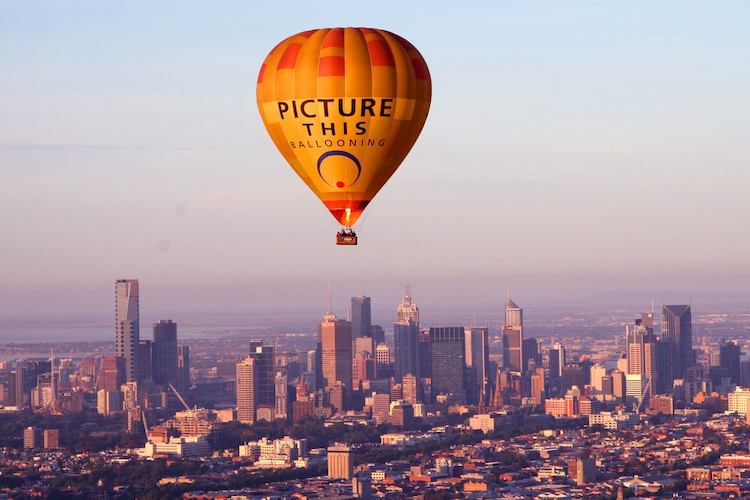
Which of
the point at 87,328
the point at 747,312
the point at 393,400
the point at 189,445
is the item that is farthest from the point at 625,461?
the point at 747,312

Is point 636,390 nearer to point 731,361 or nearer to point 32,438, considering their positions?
point 731,361

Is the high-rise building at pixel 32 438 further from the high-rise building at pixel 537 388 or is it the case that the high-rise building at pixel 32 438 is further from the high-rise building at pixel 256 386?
the high-rise building at pixel 537 388

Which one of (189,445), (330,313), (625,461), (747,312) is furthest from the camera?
(747,312)

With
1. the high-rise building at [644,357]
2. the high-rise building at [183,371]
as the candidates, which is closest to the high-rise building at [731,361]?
the high-rise building at [644,357]

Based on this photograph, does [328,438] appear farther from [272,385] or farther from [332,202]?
[332,202]

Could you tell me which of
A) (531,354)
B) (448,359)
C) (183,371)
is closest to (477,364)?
(448,359)

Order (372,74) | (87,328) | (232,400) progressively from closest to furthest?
(372,74) < (232,400) < (87,328)
